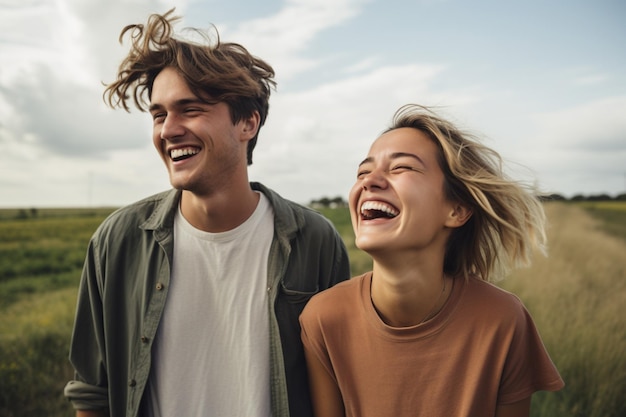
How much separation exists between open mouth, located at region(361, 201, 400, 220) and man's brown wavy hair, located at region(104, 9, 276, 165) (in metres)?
1.15

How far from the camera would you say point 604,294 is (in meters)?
9.84

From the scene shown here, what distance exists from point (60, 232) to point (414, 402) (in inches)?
1326

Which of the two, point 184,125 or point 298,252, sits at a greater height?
point 184,125

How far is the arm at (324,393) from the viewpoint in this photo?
268 cm

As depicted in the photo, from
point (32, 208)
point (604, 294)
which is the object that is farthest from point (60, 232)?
point (604, 294)

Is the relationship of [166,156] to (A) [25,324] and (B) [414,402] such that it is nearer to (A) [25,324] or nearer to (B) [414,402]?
(B) [414,402]

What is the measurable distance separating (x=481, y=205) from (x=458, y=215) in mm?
144

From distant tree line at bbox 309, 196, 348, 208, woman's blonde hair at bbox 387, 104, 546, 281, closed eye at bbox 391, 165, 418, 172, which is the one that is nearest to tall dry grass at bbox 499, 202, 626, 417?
woman's blonde hair at bbox 387, 104, 546, 281

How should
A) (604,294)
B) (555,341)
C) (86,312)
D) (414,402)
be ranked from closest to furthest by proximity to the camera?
(414,402) → (86,312) → (555,341) → (604,294)

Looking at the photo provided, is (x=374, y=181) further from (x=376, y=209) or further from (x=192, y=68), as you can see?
(x=192, y=68)

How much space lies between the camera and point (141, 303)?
9.80 feet

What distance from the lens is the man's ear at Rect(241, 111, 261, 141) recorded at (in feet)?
10.9

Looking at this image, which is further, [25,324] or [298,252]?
[25,324]

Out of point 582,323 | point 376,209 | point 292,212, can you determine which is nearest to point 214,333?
point 292,212
